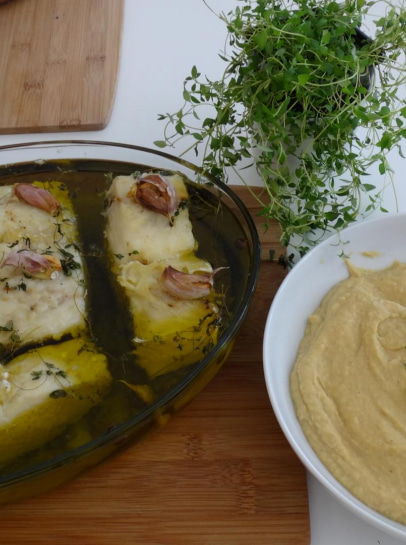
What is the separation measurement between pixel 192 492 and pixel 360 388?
1.12 ft

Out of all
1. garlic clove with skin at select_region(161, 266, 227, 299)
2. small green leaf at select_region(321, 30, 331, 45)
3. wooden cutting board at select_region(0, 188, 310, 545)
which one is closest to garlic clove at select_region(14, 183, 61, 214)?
garlic clove with skin at select_region(161, 266, 227, 299)

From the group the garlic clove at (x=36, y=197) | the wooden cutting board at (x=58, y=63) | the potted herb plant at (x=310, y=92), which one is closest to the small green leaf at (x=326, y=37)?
the potted herb plant at (x=310, y=92)

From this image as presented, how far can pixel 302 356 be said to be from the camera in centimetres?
112

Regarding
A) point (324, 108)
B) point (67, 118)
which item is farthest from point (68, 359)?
point (67, 118)

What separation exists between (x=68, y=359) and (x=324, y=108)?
0.70 metres

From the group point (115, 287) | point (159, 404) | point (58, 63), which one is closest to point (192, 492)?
point (159, 404)

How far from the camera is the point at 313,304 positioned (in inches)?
48.7

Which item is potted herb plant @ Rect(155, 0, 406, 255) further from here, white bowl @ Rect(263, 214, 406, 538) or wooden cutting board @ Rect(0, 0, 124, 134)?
wooden cutting board @ Rect(0, 0, 124, 134)

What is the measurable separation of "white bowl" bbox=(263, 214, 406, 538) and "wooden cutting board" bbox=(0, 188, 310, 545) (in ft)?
0.27

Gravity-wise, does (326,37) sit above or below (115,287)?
above

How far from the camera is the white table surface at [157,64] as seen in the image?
5.54ft

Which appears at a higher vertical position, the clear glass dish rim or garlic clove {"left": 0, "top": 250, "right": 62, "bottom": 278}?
garlic clove {"left": 0, "top": 250, "right": 62, "bottom": 278}

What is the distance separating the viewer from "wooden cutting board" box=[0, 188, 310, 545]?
1.00 metres

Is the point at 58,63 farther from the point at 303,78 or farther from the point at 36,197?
the point at 303,78
